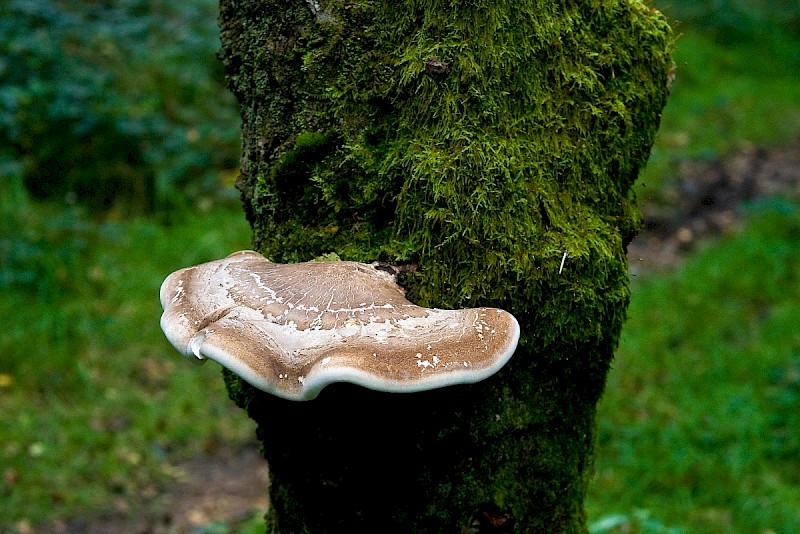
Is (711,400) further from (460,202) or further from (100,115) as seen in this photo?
(100,115)

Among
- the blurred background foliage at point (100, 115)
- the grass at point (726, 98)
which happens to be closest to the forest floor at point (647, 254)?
the grass at point (726, 98)

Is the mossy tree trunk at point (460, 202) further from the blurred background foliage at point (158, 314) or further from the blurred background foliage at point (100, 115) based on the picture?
the blurred background foliage at point (100, 115)

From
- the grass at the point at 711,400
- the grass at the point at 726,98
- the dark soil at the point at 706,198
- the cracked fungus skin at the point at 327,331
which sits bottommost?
the grass at the point at 711,400

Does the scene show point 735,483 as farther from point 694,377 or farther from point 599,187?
point 599,187

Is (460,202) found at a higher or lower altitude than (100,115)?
higher

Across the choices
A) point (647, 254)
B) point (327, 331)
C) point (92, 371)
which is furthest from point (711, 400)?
point (92, 371)
